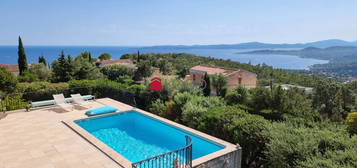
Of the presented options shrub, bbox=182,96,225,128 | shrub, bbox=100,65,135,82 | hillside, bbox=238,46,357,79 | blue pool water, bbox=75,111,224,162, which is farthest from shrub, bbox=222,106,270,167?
hillside, bbox=238,46,357,79

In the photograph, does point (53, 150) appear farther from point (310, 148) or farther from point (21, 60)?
point (21, 60)

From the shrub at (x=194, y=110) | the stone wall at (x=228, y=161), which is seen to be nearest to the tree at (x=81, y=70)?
the shrub at (x=194, y=110)

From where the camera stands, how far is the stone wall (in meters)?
5.39

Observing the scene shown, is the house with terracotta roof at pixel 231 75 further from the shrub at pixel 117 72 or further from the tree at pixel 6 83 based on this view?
the tree at pixel 6 83

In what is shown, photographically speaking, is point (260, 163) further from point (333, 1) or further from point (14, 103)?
point (14, 103)

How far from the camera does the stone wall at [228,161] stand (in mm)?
5395

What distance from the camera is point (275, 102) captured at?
29.2 ft

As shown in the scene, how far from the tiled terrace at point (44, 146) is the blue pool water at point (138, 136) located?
1.05 meters

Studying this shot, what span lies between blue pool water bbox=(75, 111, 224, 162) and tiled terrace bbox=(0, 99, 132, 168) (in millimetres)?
1045

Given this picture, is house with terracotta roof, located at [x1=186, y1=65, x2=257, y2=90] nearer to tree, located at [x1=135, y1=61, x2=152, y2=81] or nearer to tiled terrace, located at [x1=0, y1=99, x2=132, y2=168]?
tree, located at [x1=135, y1=61, x2=152, y2=81]

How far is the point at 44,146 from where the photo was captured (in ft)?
20.5

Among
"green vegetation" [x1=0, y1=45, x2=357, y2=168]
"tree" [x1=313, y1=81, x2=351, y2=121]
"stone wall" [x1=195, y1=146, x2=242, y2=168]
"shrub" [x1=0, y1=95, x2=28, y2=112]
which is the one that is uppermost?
"green vegetation" [x1=0, y1=45, x2=357, y2=168]

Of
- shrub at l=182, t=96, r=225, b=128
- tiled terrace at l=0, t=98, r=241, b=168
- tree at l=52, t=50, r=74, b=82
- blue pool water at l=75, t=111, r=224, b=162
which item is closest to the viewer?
tiled terrace at l=0, t=98, r=241, b=168

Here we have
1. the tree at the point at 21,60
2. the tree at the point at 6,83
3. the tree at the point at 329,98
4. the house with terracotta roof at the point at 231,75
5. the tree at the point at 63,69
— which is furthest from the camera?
the house with terracotta roof at the point at 231,75
